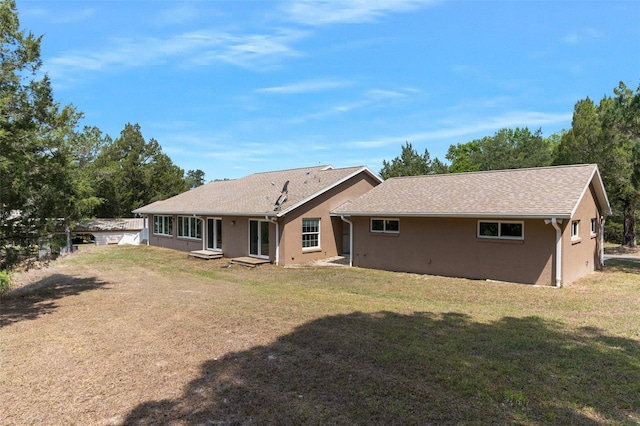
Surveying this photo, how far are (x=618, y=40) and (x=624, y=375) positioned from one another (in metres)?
11.6

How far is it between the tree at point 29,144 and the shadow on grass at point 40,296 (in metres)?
1.10

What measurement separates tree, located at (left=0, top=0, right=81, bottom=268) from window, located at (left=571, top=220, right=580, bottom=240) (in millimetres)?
14982

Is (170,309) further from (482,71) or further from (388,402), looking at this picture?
(482,71)

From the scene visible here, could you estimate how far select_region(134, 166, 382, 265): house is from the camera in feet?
54.4

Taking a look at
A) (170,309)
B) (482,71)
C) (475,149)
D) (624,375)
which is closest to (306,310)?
(170,309)

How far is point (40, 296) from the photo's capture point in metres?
10.2

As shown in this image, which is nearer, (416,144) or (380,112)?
(380,112)

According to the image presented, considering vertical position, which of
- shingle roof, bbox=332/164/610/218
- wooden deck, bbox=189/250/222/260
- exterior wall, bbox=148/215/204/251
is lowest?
wooden deck, bbox=189/250/222/260

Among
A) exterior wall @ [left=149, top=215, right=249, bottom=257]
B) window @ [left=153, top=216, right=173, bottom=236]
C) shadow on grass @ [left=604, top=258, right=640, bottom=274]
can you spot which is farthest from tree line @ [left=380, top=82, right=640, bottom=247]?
window @ [left=153, top=216, right=173, bottom=236]

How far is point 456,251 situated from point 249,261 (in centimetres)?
850

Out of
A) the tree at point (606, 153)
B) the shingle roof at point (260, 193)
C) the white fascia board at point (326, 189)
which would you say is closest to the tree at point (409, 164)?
the tree at point (606, 153)

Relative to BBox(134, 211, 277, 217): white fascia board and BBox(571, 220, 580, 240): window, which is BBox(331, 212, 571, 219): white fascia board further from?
BBox(134, 211, 277, 217): white fascia board

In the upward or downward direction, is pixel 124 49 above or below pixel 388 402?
above

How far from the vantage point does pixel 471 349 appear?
5.62m
